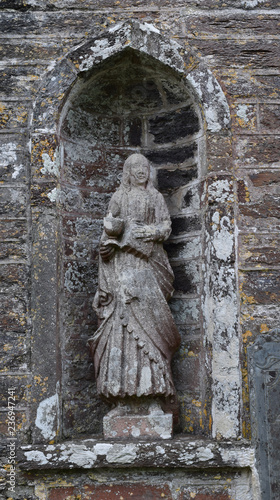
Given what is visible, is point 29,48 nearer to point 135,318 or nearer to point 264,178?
point 264,178

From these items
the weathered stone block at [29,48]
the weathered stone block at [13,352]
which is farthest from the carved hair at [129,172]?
the weathered stone block at [13,352]

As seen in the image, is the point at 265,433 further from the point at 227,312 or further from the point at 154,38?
the point at 154,38

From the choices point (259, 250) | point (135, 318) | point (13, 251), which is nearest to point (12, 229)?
point (13, 251)

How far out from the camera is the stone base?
13.9 ft

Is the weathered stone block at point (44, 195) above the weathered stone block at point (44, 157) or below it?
below

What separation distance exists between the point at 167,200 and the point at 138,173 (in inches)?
18.3

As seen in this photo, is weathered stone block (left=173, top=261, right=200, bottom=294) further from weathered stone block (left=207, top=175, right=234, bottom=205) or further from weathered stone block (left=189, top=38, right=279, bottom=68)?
weathered stone block (left=189, top=38, right=279, bottom=68)

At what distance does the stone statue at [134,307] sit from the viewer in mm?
4277

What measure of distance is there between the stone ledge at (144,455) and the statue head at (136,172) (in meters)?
1.81

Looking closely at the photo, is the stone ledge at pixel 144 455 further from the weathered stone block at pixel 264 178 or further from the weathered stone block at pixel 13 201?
the weathered stone block at pixel 264 178

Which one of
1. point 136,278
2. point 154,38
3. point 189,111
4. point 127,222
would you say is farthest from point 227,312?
point 154,38

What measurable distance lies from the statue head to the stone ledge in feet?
5.94

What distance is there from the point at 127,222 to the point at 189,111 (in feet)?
3.51

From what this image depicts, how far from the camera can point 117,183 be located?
5.18m
